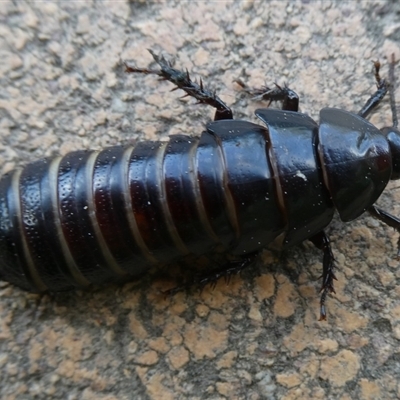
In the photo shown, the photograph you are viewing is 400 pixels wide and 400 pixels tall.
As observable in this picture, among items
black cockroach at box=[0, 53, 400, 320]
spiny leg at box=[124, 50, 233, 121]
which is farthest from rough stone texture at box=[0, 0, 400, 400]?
black cockroach at box=[0, 53, 400, 320]

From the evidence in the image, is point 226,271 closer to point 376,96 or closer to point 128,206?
point 128,206

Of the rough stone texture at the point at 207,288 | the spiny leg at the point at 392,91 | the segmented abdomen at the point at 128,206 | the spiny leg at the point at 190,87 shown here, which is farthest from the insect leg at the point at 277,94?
the spiny leg at the point at 392,91

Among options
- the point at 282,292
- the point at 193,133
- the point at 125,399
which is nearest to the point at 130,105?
the point at 193,133

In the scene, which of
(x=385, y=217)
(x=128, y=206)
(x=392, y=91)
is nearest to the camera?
(x=128, y=206)

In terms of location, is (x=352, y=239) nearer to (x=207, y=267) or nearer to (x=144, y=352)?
(x=207, y=267)

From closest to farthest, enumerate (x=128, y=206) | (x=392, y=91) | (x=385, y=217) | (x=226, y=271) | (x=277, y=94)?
(x=128, y=206)
(x=226, y=271)
(x=385, y=217)
(x=277, y=94)
(x=392, y=91)

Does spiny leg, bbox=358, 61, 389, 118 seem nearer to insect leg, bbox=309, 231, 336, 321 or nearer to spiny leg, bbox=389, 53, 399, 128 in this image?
spiny leg, bbox=389, 53, 399, 128

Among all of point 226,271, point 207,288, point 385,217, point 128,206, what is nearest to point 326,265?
point 385,217
